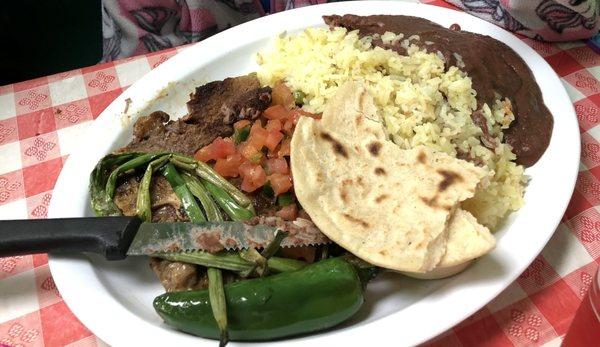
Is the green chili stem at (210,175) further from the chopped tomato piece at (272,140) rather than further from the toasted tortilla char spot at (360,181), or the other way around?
the toasted tortilla char spot at (360,181)

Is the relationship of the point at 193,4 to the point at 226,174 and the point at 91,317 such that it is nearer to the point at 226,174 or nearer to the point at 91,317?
the point at 226,174

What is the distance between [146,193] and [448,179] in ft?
3.86

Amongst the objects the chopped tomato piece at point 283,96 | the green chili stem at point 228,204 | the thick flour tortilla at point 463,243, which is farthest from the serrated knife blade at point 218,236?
the chopped tomato piece at point 283,96

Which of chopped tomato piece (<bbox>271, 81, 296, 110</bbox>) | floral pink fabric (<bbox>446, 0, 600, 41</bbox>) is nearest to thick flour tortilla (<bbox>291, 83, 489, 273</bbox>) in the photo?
chopped tomato piece (<bbox>271, 81, 296, 110</bbox>)

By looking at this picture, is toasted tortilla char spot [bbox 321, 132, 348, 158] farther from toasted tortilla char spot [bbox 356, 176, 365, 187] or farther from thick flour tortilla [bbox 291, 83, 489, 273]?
toasted tortilla char spot [bbox 356, 176, 365, 187]

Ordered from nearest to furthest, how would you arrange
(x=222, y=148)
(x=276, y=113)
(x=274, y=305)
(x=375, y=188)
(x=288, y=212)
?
(x=274, y=305) < (x=375, y=188) < (x=288, y=212) < (x=222, y=148) < (x=276, y=113)

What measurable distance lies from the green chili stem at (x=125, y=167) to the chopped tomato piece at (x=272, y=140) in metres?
0.47

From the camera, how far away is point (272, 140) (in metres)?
2.31

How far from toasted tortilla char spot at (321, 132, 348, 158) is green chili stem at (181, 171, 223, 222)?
51cm

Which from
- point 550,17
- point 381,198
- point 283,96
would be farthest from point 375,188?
point 550,17

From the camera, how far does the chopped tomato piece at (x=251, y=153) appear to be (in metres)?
2.28

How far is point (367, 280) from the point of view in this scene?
199cm

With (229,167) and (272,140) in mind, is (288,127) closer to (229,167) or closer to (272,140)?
(272,140)

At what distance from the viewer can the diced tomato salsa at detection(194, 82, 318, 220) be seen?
222 centimetres
